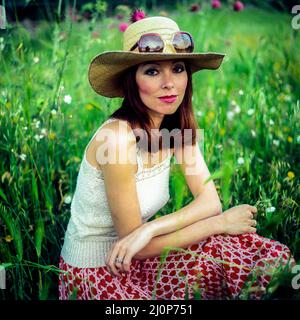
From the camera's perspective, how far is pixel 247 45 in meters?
5.39

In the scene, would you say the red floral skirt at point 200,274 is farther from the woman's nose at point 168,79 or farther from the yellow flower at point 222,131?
the yellow flower at point 222,131

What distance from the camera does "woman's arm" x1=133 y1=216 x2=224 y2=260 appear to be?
72.9 inches

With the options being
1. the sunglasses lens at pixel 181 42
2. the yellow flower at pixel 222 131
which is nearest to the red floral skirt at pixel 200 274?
the sunglasses lens at pixel 181 42

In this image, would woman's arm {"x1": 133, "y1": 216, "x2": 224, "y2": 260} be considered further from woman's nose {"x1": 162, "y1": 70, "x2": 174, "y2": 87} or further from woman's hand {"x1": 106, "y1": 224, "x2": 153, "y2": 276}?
woman's nose {"x1": 162, "y1": 70, "x2": 174, "y2": 87}

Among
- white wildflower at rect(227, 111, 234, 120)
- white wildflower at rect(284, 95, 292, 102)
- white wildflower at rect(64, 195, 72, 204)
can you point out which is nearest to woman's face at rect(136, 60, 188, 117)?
white wildflower at rect(64, 195, 72, 204)

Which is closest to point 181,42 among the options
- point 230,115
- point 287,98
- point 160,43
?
point 160,43

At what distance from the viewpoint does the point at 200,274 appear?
1.84 m

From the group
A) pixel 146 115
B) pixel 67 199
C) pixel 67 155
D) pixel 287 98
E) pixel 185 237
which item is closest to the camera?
pixel 185 237

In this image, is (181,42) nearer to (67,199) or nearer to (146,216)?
(146,216)

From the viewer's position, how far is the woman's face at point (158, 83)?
191 cm

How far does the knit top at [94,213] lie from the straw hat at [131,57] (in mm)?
165

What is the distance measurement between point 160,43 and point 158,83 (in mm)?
126
